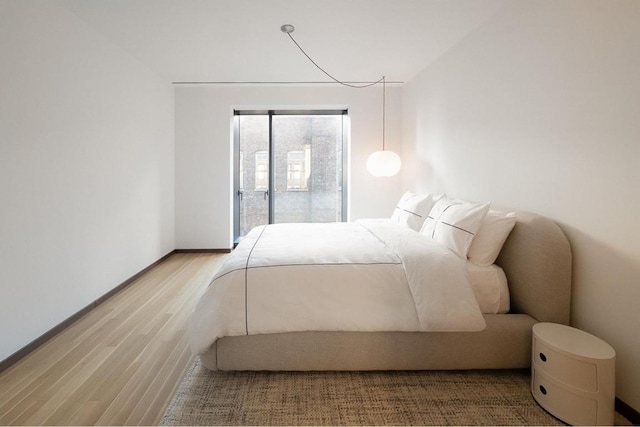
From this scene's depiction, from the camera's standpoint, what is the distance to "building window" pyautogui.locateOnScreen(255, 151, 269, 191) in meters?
4.93

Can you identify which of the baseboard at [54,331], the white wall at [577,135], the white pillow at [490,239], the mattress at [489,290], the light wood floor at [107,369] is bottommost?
the light wood floor at [107,369]

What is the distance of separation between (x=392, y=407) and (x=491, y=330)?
720 mm

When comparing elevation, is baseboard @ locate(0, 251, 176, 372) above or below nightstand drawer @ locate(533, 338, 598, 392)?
below

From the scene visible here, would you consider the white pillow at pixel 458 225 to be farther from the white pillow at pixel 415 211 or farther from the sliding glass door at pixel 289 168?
the sliding glass door at pixel 289 168

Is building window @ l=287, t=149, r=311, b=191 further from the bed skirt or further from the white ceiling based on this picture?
the bed skirt

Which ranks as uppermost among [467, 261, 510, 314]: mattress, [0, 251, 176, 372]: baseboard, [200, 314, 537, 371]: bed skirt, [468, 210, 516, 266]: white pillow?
[468, 210, 516, 266]: white pillow

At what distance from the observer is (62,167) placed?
233cm

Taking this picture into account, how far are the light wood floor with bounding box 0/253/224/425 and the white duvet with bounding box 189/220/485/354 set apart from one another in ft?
1.20

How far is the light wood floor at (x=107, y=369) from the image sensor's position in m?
1.46

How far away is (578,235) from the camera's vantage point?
5.59 feet

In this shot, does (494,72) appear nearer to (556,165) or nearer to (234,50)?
(556,165)

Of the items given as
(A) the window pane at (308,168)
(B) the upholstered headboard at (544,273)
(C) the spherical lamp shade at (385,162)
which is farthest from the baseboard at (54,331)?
(C) the spherical lamp shade at (385,162)

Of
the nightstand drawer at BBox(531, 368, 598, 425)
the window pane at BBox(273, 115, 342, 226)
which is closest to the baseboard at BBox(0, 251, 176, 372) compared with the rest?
the window pane at BBox(273, 115, 342, 226)

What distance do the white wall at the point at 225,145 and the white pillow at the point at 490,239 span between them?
8.75 ft
